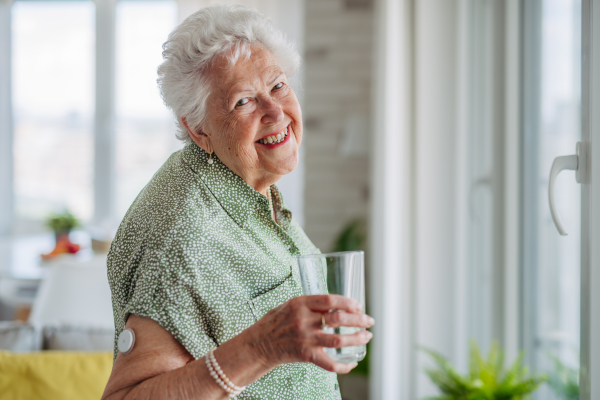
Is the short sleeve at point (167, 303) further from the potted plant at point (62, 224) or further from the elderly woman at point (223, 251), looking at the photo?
the potted plant at point (62, 224)

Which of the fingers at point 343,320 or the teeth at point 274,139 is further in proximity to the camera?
the teeth at point 274,139

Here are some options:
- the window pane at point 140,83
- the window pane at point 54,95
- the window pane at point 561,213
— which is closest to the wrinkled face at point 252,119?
the window pane at point 561,213

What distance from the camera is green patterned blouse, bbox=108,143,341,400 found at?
777 mm

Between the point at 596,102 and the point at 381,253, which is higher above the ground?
the point at 596,102

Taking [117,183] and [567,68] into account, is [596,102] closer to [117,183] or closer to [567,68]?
[567,68]

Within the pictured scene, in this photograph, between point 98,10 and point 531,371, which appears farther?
point 98,10

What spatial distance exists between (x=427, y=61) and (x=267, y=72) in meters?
1.45

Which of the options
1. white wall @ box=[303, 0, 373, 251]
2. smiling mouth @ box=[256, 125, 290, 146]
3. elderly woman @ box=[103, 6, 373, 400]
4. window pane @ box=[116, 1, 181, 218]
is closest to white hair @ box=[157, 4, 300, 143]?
elderly woman @ box=[103, 6, 373, 400]

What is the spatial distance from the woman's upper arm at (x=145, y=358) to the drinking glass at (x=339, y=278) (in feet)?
0.68

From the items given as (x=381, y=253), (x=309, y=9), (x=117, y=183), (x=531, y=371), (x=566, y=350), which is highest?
(x=309, y=9)

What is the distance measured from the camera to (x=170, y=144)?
4.05 meters

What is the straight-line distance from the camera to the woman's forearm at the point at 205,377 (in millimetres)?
707

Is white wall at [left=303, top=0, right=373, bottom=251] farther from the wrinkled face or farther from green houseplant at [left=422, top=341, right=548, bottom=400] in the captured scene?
the wrinkled face

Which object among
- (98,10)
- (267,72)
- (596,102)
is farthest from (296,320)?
(98,10)
